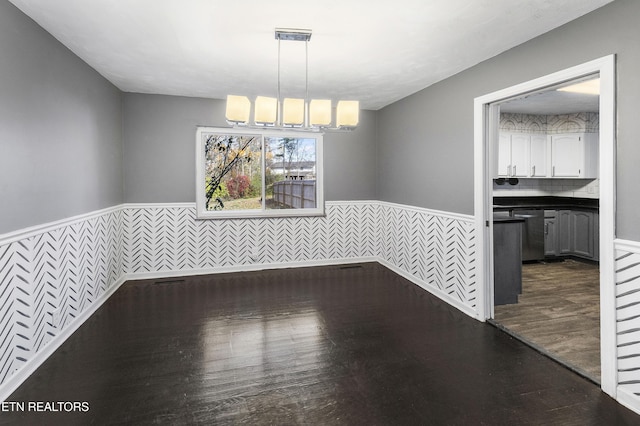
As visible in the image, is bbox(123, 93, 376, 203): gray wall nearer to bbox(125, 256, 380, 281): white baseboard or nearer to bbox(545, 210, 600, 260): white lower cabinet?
bbox(125, 256, 380, 281): white baseboard

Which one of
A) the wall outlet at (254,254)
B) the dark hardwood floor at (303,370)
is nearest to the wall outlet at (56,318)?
the dark hardwood floor at (303,370)

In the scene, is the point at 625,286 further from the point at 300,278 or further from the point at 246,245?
the point at 246,245

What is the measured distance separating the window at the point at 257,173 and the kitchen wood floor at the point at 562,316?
2992 mm

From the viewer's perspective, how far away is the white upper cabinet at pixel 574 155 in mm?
5742

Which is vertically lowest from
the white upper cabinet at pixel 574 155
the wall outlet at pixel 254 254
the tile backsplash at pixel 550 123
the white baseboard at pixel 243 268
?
the white baseboard at pixel 243 268

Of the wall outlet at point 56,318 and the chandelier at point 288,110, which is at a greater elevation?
the chandelier at point 288,110

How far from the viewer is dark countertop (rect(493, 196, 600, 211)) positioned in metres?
5.71

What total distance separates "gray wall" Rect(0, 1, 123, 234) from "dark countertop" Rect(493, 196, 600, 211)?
217 inches

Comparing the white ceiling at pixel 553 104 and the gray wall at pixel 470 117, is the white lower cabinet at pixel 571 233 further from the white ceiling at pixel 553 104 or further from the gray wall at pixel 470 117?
the gray wall at pixel 470 117

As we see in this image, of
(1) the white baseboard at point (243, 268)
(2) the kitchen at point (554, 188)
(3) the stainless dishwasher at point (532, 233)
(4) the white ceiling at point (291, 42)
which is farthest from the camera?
(3) the stainless dishwasher at point (532, 233)

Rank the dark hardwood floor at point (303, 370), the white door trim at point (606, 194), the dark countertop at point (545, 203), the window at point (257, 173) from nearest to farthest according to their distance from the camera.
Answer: the dark hardwood floor at point (303, 370), the white door trim at point (606, 194), the window at point (257, 173), the dark countertop at point (545, 203)

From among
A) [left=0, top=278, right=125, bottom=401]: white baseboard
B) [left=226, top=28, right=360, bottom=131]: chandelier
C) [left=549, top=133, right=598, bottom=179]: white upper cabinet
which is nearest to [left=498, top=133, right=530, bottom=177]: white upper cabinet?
[left=549, top=133, right=598, bottom=179]: white upper cabinet

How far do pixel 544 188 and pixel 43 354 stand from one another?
24.2 feet

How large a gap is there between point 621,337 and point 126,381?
124 inches
